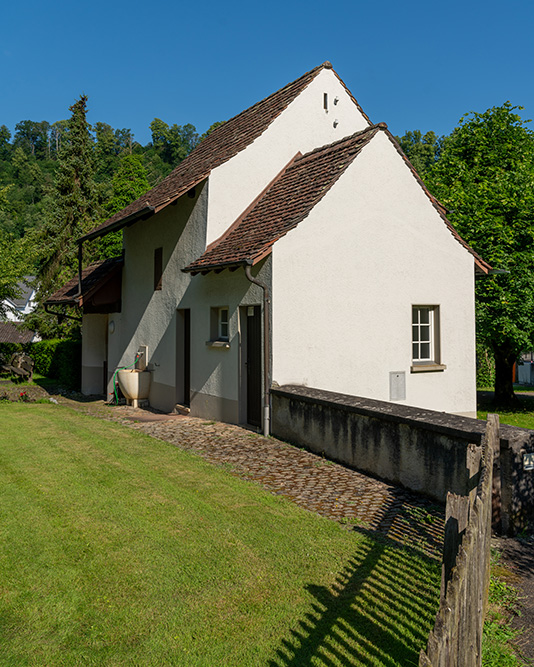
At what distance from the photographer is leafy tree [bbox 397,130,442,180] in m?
69.4

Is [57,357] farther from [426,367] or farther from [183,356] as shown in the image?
[426,367]

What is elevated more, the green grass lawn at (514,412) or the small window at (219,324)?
the small window at (219,324)

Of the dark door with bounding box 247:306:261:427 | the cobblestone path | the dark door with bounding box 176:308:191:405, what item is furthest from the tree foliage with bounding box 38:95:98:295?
the dark door with bounding box 247:306:261:427

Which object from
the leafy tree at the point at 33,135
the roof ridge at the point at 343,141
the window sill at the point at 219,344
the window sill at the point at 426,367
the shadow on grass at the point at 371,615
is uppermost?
the leafy tree at the point at 33,135

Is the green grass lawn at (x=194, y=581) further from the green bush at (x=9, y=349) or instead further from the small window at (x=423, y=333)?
the green bush at (x=9, y=349)

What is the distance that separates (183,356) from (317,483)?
8.01 meters

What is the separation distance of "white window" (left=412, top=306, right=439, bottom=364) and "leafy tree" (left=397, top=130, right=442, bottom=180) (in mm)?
52272

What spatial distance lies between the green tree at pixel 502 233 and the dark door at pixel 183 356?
369 inches

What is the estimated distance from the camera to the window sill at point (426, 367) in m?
13.1

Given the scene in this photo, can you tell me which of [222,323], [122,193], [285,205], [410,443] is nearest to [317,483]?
[410,443]

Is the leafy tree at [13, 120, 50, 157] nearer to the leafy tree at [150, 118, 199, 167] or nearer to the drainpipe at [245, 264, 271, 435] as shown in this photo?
the leafy tree at [150, 118, 199, 167]

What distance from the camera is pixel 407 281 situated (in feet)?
43.0

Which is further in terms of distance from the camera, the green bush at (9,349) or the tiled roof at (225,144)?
the green bush at (9,349)

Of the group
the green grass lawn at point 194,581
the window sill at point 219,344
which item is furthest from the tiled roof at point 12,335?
the green grass lawn at point 194,581
